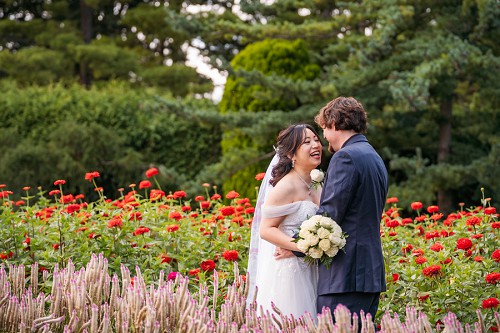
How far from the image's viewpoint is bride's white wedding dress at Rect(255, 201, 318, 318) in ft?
14.9

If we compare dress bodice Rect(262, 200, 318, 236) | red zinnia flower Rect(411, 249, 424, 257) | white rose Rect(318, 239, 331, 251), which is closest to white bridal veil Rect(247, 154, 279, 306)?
dress bodice Rect(262, 200, 318, 236)

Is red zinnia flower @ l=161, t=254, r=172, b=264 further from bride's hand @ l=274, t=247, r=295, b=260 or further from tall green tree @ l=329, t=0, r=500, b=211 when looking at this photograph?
tall green tree @ l=329, t=0, r=500, b=211

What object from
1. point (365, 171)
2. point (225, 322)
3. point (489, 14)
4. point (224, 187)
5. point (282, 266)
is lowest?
point (225, 322)

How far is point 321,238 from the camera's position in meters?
4.09

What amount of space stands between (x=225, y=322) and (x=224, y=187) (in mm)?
9288

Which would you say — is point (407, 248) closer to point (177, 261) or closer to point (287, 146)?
point (287, 146)

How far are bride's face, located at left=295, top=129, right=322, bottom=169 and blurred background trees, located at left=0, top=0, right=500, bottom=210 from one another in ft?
20.2

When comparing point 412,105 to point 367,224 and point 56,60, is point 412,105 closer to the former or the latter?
point 367,224

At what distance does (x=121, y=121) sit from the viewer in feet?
47.4

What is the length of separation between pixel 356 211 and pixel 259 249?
3.12 ft

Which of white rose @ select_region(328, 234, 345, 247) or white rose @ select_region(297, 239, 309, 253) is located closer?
white rose @ select_region(328, 234, 345, 247)

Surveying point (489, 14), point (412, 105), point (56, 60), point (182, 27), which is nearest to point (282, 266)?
point (412, 105)

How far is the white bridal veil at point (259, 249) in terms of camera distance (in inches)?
190

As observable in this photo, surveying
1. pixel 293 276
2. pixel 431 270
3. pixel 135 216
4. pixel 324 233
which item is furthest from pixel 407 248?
pixel 135 216
